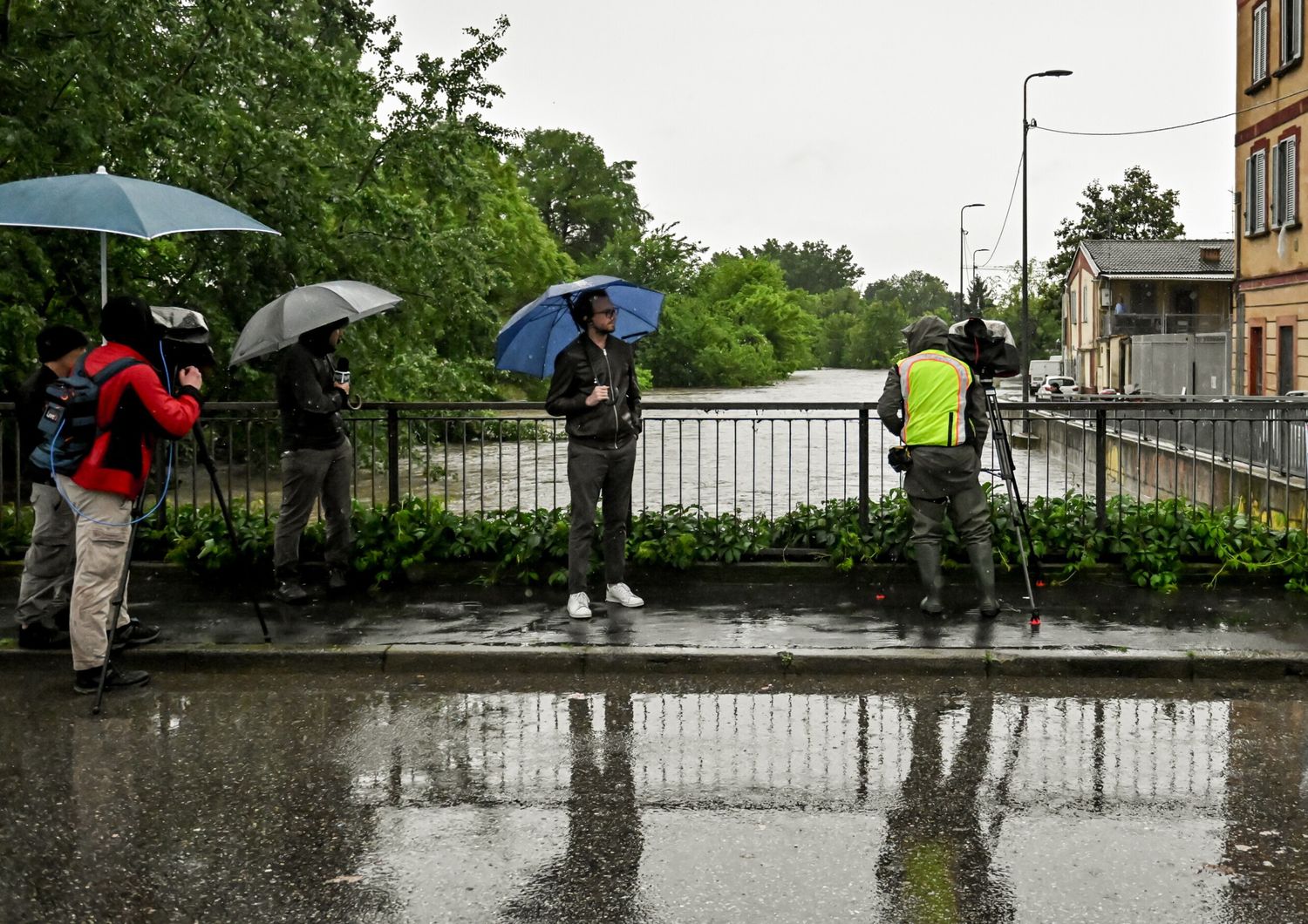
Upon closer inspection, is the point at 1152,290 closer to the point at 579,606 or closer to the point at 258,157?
the point at 258,157

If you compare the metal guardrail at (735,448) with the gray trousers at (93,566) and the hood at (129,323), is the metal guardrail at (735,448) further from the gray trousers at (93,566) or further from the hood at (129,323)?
the gray trousers at (93,566)

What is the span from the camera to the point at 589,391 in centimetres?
846

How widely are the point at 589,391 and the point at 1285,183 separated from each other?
2761 centimetres

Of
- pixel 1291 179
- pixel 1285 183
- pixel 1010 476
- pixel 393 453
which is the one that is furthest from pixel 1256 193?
pixel 393 453

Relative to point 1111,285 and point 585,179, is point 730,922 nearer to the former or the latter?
point 1111,285

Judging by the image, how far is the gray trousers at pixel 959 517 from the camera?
27.7ft

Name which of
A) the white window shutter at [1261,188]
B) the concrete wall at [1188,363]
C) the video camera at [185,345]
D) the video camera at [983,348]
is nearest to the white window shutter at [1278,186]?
the white window shutter at [1261,188]

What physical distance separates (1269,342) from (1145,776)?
30.2m

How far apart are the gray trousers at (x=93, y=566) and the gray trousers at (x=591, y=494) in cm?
269

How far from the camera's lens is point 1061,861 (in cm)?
449

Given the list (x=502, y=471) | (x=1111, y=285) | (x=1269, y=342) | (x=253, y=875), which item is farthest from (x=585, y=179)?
(x=253, y=875)

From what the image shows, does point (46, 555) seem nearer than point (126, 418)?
No

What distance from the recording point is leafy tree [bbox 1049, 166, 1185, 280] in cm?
8975

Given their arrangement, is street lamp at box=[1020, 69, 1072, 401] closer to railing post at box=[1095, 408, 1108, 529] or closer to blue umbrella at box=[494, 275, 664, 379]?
railing post at box=[1095, 408, 1108, 529]
